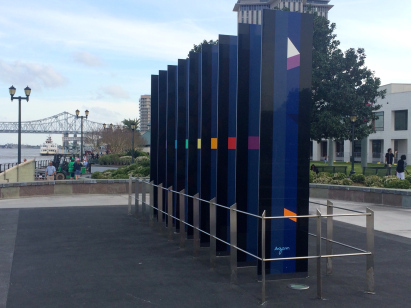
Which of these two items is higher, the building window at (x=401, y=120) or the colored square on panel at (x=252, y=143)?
the building window at (x=401, y=120)

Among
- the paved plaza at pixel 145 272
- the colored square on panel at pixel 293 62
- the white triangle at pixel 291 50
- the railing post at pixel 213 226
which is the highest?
the white triangle at pixel 291 50

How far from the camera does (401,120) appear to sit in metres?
60.8

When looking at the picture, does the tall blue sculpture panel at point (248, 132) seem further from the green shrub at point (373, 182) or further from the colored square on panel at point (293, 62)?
the green shrub at point (373, 182)

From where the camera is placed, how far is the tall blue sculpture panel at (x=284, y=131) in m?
7.04

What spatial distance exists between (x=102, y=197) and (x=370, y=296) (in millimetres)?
14521

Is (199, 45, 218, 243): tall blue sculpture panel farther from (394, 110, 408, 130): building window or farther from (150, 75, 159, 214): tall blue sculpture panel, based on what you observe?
(394, 110, 408, 130): building window

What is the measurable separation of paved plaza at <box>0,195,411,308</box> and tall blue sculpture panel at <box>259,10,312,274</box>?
2.24 ft

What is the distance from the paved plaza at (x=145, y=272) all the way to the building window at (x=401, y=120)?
51774mm

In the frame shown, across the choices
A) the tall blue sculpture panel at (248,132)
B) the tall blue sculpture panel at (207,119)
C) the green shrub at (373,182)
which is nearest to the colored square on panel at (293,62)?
the tall blue sculpture panel at (248,132)

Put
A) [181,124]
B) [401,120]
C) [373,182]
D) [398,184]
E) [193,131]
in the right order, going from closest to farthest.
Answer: [193,131]
[181,124]
[398,184]
[373,182]
[401,120]

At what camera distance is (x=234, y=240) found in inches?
271

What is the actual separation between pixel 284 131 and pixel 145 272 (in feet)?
9.86

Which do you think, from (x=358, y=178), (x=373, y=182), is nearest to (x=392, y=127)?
(x=358, y=178)

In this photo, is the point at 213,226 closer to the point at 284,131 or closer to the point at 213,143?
the point at 284,131
